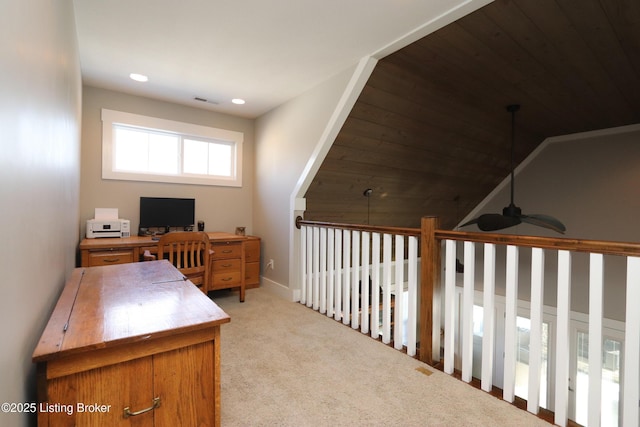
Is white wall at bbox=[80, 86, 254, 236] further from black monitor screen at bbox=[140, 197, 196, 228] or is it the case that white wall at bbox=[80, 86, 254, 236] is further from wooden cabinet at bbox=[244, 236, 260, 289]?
wooden cabinet at bbox=[244, 236, 260, 289]

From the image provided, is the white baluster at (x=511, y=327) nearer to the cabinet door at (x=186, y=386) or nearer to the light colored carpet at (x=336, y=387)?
the light colored carpet at (x=336, y=387)

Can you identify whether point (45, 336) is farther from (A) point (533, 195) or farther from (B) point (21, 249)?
(A) point (533, 195)

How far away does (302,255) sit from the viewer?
11.2ft

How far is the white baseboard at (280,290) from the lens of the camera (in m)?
3.43

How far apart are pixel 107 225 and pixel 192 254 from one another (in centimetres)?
116

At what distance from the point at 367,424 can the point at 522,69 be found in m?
3.09

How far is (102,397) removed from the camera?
925mm

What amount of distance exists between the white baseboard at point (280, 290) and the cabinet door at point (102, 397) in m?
2.46

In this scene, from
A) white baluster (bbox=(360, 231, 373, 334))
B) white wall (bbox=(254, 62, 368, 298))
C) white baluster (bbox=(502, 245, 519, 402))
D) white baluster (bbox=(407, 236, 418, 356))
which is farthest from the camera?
white wall (bbox=(254, 62, 368, 298))

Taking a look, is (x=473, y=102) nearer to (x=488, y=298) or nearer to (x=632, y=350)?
(x=488, y=298)

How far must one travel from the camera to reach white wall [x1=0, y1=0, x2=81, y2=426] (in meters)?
0.73

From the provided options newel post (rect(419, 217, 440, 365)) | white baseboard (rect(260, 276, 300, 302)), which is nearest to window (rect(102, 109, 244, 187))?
white baseboard (rect(260, 276, 300, 302))

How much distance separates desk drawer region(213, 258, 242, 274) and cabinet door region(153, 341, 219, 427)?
235 centimetres

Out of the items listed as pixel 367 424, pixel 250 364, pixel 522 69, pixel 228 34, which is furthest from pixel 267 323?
pixel 522 69
